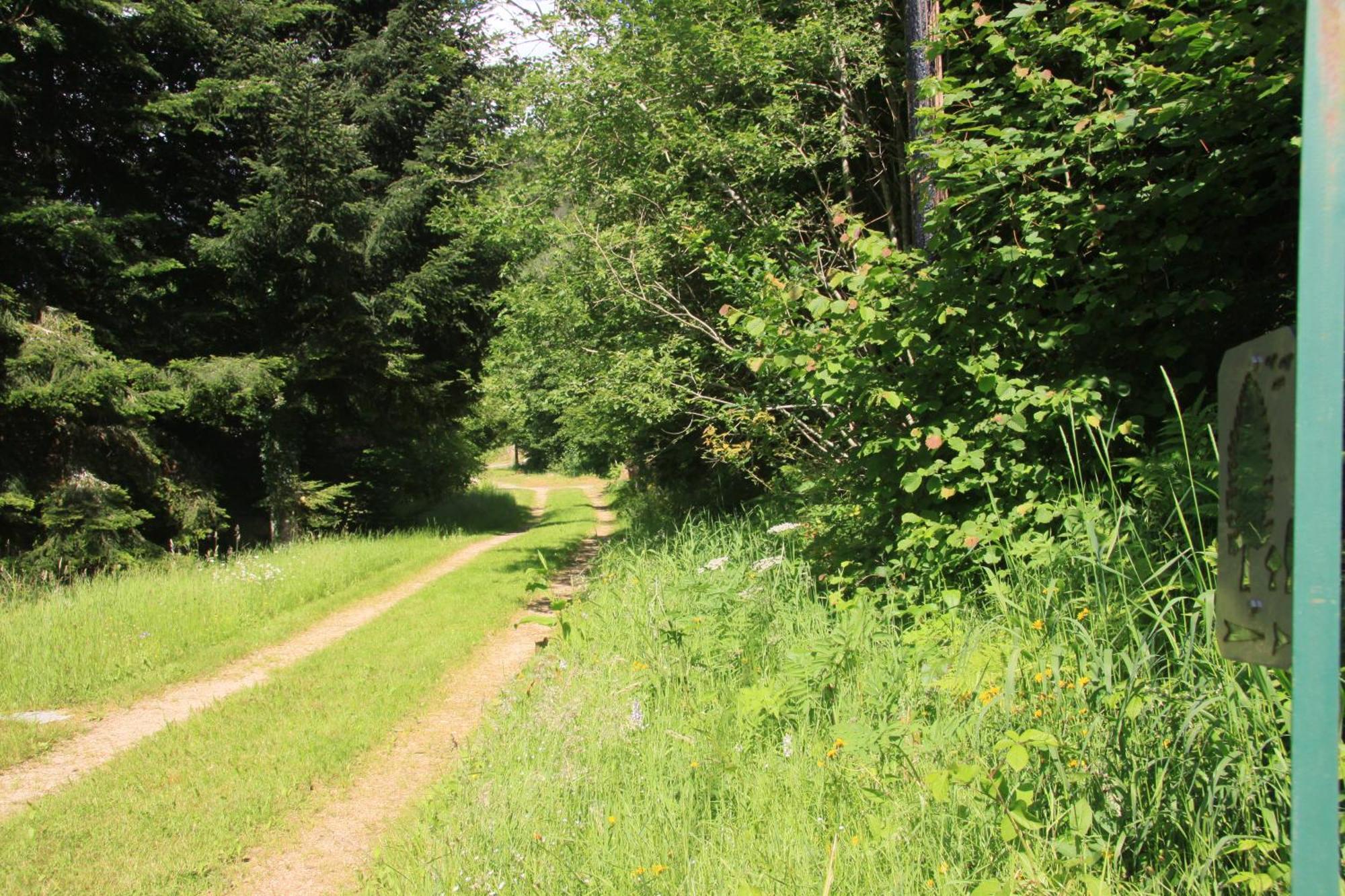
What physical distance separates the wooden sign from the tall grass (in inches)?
42.1

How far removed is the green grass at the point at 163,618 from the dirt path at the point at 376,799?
2.64 m

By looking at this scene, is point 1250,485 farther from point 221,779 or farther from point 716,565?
point 221,779

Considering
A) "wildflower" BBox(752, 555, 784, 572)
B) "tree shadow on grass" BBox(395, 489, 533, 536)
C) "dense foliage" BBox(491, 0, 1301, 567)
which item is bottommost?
"tree shadow on grass" BBox(395, 489, 533, 536)

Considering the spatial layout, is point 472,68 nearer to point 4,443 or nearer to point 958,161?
point 4,443

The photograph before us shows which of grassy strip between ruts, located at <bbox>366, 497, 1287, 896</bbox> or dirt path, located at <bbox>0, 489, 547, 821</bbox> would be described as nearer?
grassy strip between ruts, located at <bbox>366, 497, 1287, 896</bbox>

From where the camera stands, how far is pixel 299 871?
412 centimetres

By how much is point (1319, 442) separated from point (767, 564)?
485cm

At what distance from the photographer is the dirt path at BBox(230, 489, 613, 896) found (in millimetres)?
4066

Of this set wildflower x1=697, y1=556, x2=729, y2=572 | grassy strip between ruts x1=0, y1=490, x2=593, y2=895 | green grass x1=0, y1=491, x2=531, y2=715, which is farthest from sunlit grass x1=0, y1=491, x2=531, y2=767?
wildflower x1=697, y1=556, x2=729, y2=572

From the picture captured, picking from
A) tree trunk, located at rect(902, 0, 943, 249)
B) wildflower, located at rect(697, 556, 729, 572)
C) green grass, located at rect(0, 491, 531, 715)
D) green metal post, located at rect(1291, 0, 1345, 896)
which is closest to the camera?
green metal post, located at rect(1291, 0, 1345, 896)

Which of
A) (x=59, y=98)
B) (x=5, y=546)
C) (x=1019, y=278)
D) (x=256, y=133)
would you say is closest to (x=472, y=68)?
(x=256, y=133)

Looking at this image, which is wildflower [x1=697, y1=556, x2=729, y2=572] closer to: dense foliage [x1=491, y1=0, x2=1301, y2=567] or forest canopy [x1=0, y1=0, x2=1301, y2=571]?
dense foliage [x1=491, y1=0, x2=1301, y2=567]

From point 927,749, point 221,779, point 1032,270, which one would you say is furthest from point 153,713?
point 1032,270

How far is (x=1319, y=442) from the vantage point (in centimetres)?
124
